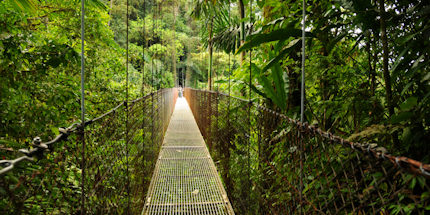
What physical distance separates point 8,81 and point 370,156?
1470mm

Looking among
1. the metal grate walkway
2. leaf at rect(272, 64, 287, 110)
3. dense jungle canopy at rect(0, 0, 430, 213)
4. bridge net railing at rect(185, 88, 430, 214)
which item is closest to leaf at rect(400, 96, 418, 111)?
dense jungle canopy at rect(0, 0, 430, 213)

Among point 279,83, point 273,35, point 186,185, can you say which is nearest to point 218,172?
point 186,185

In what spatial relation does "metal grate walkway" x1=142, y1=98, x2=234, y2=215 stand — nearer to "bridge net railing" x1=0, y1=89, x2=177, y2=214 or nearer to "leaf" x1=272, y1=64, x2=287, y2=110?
"bridge net railing" x1=0, y1=89, x2=177, y2=214

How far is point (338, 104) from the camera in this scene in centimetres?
112

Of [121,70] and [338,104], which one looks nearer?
[338,104]

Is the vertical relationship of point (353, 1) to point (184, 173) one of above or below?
above

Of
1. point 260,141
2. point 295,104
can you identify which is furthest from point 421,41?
point 295,104

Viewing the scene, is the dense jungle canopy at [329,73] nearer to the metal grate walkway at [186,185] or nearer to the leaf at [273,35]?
the leaf at [273,35]

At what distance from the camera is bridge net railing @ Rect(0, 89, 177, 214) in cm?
68

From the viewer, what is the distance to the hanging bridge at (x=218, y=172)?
0.60 meters

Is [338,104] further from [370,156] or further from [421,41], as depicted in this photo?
[370,156]

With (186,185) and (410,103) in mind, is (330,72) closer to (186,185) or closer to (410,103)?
(410,103)

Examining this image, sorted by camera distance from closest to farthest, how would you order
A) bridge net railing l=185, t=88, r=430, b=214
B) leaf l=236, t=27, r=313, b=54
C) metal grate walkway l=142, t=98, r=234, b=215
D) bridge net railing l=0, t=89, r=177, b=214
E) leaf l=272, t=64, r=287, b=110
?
bridge net railing l=185, t=88, r=430, b=214 → bridge net railing l=0, t=89, r=177, b=214 → leaf l=236, t=27, r=313, b=54 → leaf l=272, t=64, r=287, b=110 → metal grate walkway l=142, t=98, r=234, b=215

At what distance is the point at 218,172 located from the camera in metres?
2.80
